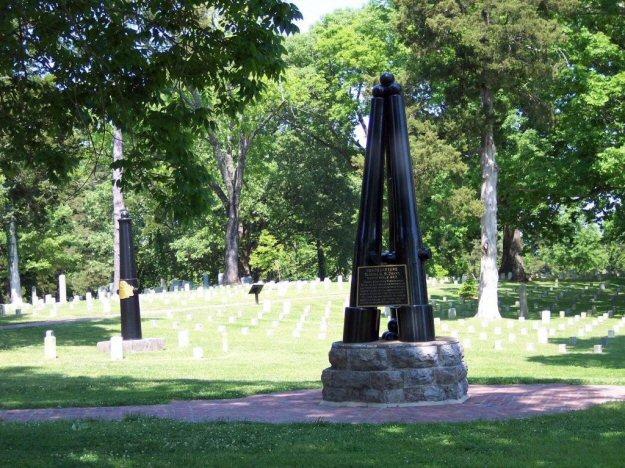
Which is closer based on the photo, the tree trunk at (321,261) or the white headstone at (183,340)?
the white headstone at (183,340)

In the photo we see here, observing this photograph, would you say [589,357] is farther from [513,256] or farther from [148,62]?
[513,256]

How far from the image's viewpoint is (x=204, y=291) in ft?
139

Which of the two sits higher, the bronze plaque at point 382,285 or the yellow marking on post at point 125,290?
the yellow marking on post at point 125,290

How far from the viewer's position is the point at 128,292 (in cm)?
2294

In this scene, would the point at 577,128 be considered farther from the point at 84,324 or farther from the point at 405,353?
the point at 405,353

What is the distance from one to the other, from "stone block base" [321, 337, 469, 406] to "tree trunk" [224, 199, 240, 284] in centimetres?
3935

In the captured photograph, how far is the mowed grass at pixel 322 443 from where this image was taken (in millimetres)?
7891

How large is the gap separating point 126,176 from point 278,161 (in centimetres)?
5211

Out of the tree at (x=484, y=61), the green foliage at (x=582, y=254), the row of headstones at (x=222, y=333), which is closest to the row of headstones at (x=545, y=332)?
the tree at (x=484, y=61)

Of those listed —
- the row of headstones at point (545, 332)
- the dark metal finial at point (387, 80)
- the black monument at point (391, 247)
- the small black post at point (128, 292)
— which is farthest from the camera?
the row of headstones at point (545, 332)

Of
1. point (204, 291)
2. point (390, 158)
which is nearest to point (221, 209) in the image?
point (204, 291)

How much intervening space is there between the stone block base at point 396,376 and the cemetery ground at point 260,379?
198cm

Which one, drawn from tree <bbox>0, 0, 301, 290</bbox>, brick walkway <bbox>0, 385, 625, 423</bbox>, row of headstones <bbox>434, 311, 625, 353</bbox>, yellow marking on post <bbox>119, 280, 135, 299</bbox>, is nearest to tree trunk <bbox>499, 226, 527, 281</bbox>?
row of headstones <bbox>434, 311, 625, 353</bbox>

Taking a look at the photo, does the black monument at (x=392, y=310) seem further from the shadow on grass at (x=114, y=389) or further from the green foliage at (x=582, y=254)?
the green foliage at (x=582, y=254)
